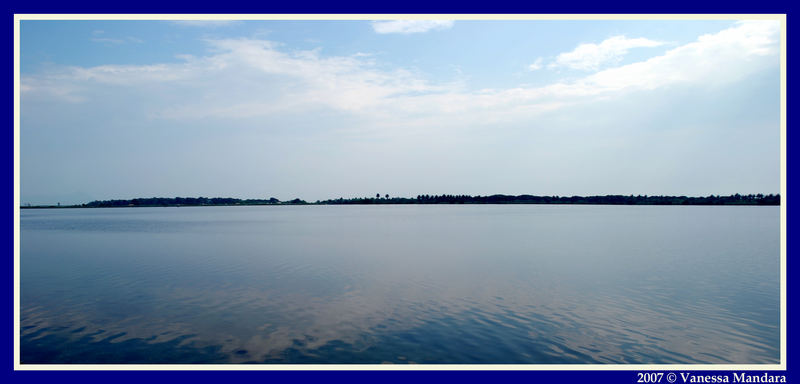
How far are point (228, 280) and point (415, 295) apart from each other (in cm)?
964

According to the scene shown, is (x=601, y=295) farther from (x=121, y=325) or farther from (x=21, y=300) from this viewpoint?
(x=21, y=300)

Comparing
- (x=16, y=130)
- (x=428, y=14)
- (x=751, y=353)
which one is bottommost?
(x=751, y=353)

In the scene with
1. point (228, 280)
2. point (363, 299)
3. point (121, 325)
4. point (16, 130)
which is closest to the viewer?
point (16, 130)

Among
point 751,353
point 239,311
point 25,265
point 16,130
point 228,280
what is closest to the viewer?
point 16,130

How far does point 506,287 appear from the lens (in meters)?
18.5

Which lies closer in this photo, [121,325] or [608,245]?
[121,325]

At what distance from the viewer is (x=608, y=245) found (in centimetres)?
3512

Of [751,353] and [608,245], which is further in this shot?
[608,245]

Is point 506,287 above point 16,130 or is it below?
below

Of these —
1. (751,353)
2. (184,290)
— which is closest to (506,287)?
(751,353)

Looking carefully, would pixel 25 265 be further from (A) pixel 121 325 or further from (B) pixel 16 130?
(B) pixel 16 130

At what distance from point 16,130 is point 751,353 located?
19882 mm

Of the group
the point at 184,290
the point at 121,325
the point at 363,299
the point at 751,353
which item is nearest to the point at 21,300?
the point at 184,290
